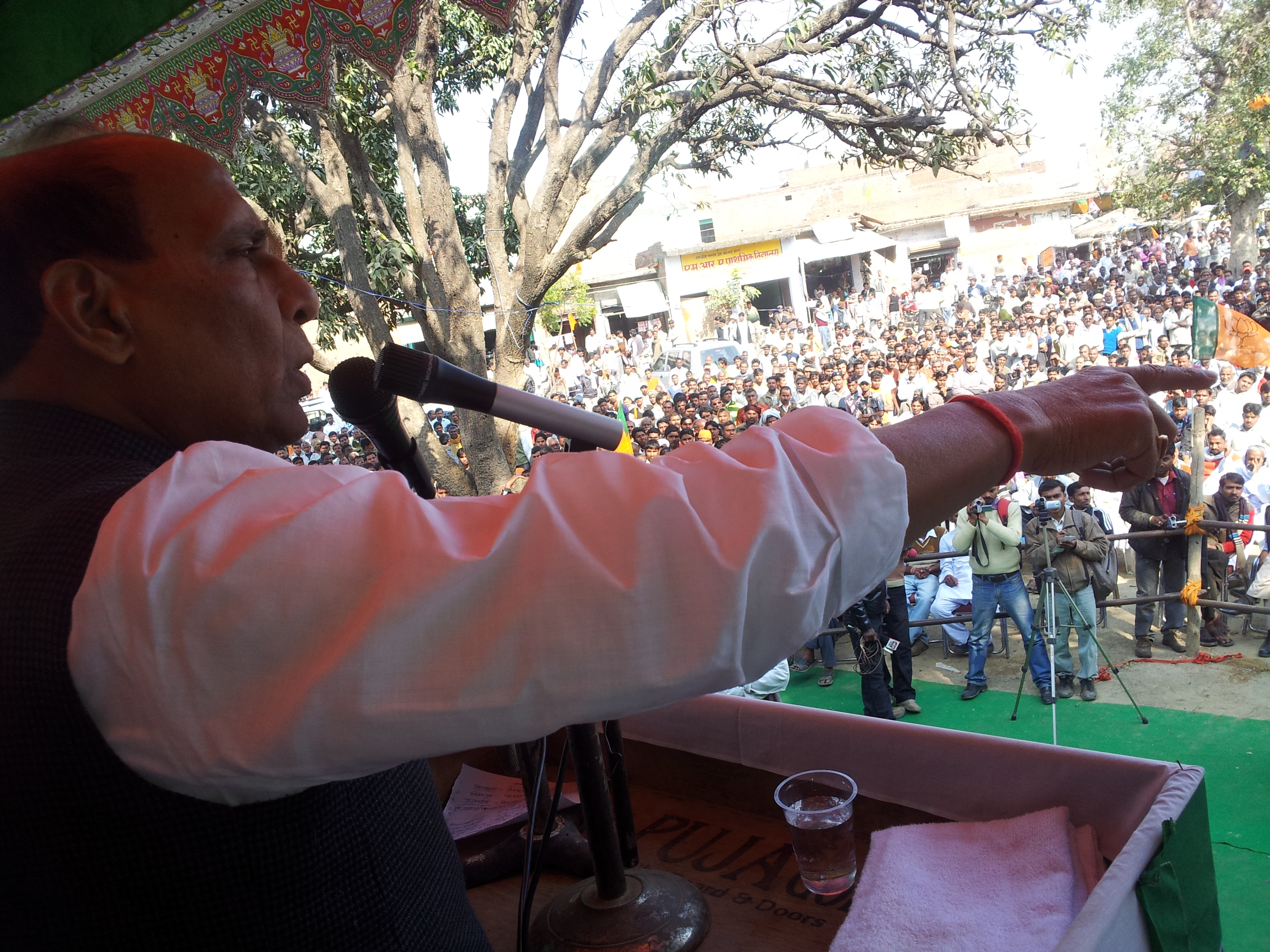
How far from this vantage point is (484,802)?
1424mm

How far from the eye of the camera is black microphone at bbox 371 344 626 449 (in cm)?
86

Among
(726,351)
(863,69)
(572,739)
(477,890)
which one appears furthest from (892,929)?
(726,351)

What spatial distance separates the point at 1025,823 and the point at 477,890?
71 centimetres

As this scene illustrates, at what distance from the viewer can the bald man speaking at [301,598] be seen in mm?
481

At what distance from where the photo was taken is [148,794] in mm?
575

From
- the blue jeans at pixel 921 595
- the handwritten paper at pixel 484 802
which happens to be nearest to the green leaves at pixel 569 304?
the blue jeans at pixel 921 595

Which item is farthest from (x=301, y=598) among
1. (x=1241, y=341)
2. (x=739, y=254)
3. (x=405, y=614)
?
(x=739, y=254)

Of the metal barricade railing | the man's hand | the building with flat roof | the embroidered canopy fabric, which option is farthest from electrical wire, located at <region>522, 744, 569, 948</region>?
the building with flat roof

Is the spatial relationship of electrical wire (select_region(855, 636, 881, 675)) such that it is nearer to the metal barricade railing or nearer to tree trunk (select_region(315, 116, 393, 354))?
the metal barricade railing

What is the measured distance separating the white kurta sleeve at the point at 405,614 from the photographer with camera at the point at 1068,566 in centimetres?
610

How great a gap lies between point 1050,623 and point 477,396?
5.89 meters

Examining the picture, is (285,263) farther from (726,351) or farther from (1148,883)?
(726,351)

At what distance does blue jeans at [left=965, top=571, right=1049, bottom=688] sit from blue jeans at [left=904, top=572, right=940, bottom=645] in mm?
584

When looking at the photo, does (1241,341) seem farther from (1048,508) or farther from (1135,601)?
(1135,601)
